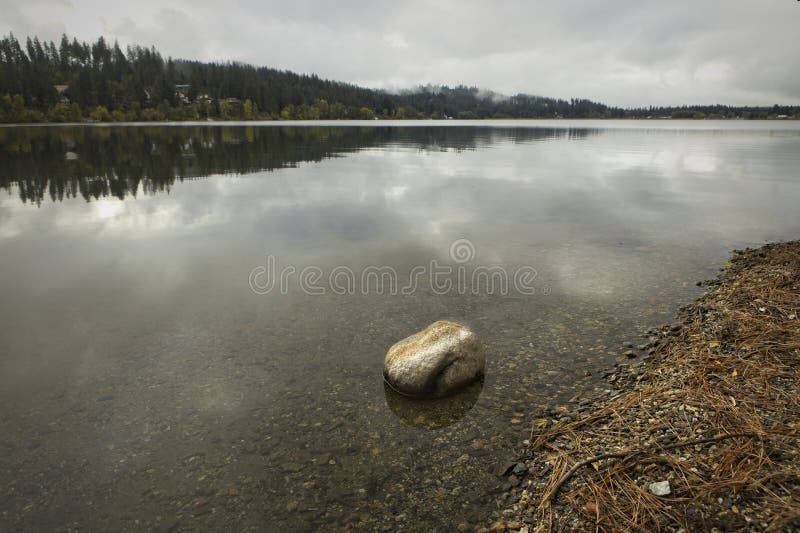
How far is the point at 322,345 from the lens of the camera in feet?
36.0

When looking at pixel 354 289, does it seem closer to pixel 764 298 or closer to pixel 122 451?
pixel 122 451

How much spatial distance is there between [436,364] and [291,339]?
407cm

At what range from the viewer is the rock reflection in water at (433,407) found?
853 cm

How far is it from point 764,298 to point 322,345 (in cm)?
1141

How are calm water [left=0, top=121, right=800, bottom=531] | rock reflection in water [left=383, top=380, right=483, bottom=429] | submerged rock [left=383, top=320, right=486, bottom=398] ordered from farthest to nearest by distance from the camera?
1. submerged rock [left=383, top=320, right=486, bottom=398]
2. rock reflection in water [left=383, top=380, right=483, bottom=429]
3. calm water [left=0, top=121, right=800, bottom=531]

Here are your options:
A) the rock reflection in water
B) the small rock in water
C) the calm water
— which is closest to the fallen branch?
the small rock in water

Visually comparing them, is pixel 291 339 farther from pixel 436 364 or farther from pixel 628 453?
pixel 628 453

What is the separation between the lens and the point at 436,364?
9.15 meters

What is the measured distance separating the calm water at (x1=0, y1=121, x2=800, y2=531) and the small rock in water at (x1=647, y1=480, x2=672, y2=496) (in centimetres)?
220

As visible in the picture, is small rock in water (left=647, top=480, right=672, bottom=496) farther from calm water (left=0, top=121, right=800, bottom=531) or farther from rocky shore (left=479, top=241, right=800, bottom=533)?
calm water (left=0, top=121, right=800, bottom=531)

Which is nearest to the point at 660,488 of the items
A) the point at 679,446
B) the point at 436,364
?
the point at 679,446

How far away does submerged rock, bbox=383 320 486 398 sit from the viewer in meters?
9.14

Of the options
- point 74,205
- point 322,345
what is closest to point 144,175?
point 74,205

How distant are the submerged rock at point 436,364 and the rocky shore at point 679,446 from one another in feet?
5.82
